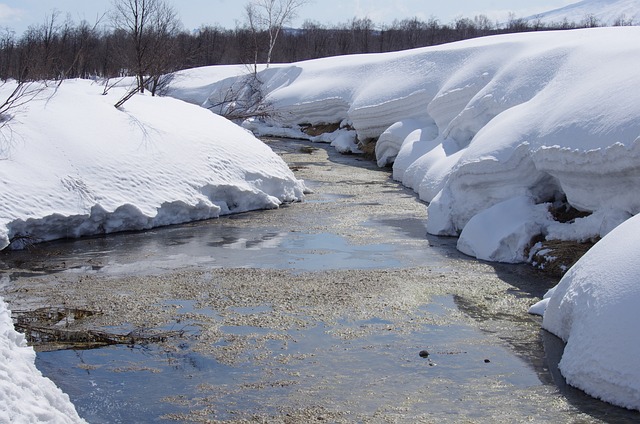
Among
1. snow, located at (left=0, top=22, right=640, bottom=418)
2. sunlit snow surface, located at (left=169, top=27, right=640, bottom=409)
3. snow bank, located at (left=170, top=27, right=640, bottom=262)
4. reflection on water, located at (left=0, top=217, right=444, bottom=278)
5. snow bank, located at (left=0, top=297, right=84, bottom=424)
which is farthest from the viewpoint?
reflection on water, located at (left=0, top=217, right=444, bottom=278)

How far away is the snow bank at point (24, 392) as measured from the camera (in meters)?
3.84

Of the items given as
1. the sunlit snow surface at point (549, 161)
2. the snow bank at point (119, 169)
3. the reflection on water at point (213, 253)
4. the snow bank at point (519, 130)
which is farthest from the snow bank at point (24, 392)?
the snow bank at point (519, 130)

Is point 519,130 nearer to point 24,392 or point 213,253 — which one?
point 213,253

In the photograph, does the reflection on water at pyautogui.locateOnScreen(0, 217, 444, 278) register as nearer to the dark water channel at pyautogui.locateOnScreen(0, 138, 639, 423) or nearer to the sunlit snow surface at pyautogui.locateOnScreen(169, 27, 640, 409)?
the dark water channel at pyautogui.locateOnScreen(0, 138, 639, 423)

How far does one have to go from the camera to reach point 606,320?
18.7ft

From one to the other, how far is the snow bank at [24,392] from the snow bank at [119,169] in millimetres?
5465

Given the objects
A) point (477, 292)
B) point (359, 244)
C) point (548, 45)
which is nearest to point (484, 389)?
point (477, 292)

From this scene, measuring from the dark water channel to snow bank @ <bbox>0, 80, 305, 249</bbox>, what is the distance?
513 mm

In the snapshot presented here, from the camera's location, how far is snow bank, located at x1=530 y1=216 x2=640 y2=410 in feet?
17.9

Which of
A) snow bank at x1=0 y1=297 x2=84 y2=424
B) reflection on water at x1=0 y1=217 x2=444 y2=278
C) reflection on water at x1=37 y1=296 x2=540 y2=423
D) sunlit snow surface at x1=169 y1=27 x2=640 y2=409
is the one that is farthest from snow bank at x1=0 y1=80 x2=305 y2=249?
snow bank at x1=0 y1=297 x2=84 y2=424

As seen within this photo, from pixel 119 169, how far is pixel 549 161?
6.09m

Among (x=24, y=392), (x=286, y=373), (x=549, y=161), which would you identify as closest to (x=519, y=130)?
(x=549, y=161)

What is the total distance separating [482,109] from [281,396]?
989cm

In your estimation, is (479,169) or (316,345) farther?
(479,169)
